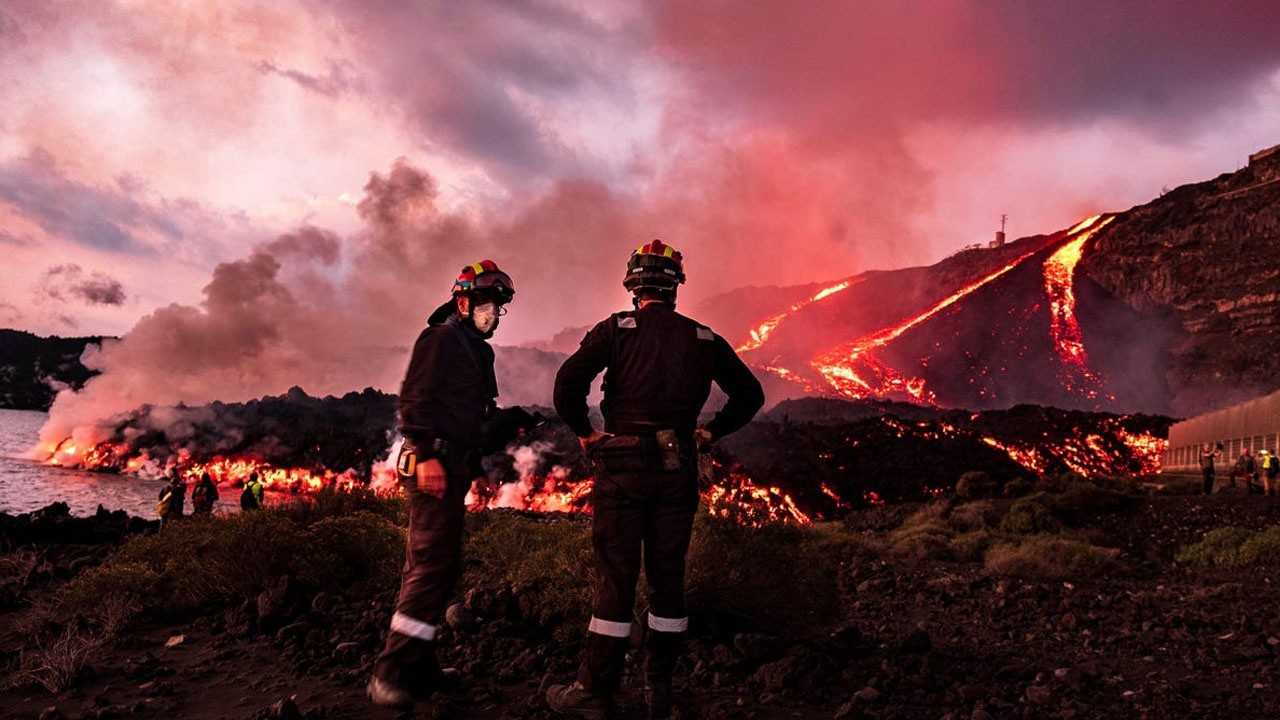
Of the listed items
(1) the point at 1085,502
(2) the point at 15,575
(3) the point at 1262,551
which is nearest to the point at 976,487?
(1) the point at 1085,502

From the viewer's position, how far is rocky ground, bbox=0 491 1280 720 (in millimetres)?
4652

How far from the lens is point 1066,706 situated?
5.02 meters

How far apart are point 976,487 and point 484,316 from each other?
92.1 feet

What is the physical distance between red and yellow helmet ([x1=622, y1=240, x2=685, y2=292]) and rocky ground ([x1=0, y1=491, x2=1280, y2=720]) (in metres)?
2.61

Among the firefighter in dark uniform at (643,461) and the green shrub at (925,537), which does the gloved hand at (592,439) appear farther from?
the green shrub at (925,537)

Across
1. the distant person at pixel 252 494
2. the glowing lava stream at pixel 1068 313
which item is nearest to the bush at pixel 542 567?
the distant person at pixel 252 494

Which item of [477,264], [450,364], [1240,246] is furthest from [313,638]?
[1240,246]

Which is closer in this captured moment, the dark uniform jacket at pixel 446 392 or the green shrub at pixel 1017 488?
the dark uniform jacket at pixel 446 392

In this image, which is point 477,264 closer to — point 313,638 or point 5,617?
point 313,638

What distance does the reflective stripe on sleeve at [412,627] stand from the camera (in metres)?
4.23

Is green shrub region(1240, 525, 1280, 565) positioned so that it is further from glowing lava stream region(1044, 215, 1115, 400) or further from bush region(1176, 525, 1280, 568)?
glowing lava stream region(1044, 215, 1115, 400)

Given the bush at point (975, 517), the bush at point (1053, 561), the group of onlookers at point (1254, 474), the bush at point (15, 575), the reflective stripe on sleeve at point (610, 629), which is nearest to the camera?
the reflective stripe on sleeve at point (610, 629)

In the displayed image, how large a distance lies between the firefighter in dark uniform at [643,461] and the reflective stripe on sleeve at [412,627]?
815mm

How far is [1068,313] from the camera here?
109 metres
